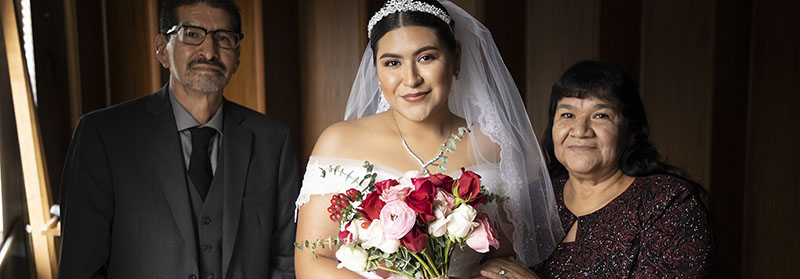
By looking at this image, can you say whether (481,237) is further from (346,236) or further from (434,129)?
(434,129)

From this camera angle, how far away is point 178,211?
2049 mm

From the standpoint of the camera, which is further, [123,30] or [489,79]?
[123,30]

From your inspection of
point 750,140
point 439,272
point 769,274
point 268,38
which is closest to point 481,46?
point 439,272

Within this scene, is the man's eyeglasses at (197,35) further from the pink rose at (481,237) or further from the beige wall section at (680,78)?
the beige wall section at (680,78)

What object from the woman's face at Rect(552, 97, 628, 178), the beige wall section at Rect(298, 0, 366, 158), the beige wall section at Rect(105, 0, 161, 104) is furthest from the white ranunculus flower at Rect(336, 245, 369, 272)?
the beige wall section at Rect(298, 0, 366, 158)

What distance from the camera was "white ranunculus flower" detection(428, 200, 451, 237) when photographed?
63.1 inches

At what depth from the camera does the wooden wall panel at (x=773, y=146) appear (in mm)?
3893

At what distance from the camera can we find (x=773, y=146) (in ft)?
13.2

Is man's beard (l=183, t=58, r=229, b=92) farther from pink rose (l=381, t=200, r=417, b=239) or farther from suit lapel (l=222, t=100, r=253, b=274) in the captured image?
pink rose (l=381, t=200, r=417, b=239)

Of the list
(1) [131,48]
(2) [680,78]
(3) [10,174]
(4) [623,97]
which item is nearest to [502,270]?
(4) [623,97]

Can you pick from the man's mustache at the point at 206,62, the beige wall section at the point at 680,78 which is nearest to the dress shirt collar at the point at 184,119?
the man's mustache at the point at 206,62

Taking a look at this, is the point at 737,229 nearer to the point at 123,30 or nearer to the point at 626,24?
the point at 626,24

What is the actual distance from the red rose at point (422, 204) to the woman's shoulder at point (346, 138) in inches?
25.1

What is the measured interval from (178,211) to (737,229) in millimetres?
→ 3791
